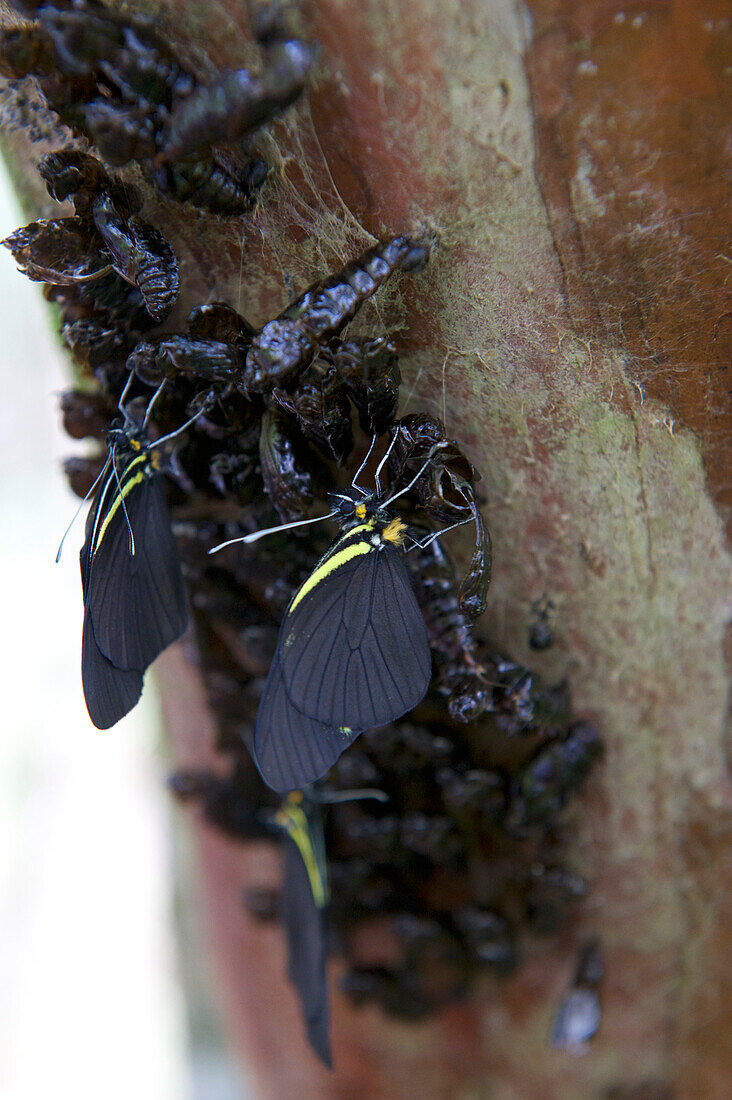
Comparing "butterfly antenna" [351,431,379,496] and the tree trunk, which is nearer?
the tree trunk

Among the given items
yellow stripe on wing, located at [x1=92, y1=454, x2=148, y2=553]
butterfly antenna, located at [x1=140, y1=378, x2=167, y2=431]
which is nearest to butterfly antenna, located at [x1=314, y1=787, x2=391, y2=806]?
yellow stripe on wing, located at [x1=92, y1=454, x2=148, y2=553]

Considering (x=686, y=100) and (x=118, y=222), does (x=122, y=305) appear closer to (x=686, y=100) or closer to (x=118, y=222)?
(x=118, y=222)

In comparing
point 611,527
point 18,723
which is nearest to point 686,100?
point 611,527

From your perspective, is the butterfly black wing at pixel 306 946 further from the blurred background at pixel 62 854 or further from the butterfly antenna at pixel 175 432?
the blurred background at pixel 62 854

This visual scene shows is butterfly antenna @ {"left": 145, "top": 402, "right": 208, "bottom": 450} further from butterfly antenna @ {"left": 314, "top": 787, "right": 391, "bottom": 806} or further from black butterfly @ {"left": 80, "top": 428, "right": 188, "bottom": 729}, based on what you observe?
butterfly antenna @ {"left": 314, "top": 787, "right": 391, "bottom": 806}

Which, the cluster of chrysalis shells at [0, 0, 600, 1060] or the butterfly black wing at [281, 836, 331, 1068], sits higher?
the cluster of chrysalis shells at [0, 0, 600, 1060]

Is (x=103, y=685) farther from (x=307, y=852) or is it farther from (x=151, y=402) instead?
(x=307, y=852)

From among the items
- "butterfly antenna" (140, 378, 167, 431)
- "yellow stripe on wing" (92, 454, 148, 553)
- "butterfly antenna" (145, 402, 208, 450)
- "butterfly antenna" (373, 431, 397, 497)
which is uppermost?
"butterfly antenna" (140, 378, 167, 431)

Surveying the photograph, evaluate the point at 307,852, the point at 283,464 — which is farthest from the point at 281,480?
the point at 307,852
